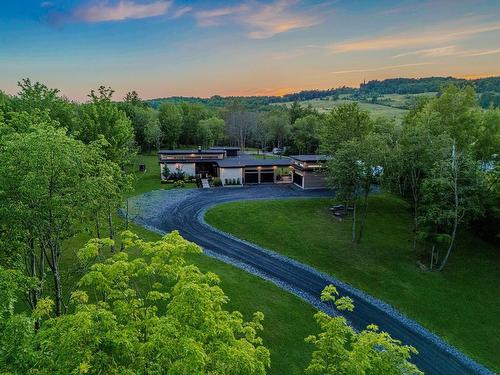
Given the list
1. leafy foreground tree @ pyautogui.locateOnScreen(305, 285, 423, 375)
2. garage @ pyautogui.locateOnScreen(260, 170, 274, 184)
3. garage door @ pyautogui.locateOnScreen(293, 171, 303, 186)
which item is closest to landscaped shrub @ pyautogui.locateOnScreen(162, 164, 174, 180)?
garage @ pyautogui.locateOnScreen(260, 170, 274, 184)

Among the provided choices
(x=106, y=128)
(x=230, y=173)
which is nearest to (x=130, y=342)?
(x=106, y=128)

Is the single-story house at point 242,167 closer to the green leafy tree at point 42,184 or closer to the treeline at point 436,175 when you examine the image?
the treeline at point 436,175

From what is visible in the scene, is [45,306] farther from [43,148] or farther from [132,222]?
[132,222]

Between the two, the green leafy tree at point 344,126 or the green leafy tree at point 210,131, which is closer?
the green leafy tree at point 344,126

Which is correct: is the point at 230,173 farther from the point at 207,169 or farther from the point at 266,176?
the point at 207,169

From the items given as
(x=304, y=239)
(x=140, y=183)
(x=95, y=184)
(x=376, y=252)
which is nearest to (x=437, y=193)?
(x=376, y=252)

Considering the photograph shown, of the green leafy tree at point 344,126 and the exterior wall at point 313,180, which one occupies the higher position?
the green leafy tree at point 344,126

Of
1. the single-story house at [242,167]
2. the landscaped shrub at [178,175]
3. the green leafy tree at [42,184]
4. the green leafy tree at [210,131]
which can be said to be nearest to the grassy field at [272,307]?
the green leafy tree at [42,184]
